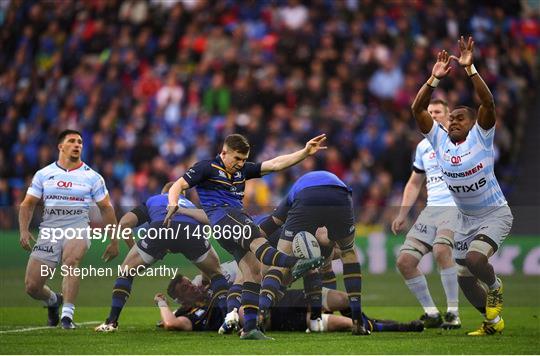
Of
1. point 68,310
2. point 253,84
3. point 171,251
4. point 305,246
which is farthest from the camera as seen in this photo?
point 253,84

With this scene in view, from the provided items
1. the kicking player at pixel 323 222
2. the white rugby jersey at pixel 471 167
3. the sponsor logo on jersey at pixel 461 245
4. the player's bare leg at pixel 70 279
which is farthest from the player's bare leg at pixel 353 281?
the player's bare leg at pixel 70 279

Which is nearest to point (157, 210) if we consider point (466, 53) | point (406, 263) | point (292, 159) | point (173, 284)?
point (173, 284)

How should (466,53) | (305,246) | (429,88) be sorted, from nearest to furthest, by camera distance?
1. (466,53)
2. (429,88)
3. (305,246)

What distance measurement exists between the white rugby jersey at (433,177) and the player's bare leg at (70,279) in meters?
3.84

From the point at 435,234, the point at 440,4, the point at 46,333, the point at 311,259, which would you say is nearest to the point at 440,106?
the point at 435,234

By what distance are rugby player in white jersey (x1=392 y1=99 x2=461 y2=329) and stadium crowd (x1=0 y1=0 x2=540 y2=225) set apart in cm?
754

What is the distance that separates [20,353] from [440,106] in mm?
5659

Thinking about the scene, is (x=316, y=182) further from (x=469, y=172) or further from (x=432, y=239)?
(x=432, y=239)

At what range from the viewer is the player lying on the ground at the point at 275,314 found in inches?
473

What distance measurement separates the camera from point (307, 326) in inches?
478

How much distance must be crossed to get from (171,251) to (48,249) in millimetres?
1547

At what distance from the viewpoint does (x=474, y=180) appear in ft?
37.5

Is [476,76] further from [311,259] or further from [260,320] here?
[260,320]

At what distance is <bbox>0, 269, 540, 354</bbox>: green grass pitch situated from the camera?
10195mm
